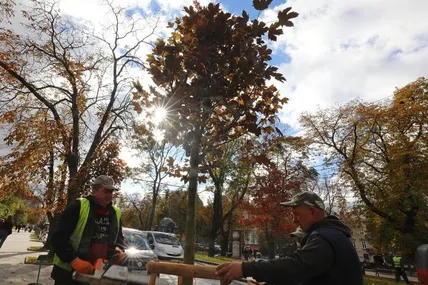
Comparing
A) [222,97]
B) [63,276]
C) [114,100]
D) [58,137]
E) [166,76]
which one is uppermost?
[114,100]

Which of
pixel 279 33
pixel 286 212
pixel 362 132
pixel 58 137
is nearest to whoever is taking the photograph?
pixel 279 33

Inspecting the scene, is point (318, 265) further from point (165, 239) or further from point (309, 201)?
point (165, 239)

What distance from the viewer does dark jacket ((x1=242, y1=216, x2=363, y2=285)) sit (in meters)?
1.78

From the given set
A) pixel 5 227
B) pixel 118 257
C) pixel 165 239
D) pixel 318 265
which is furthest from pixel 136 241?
pixel 318 265

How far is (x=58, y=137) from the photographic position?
13.3 metres

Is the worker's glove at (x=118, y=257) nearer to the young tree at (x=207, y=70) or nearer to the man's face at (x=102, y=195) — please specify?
the man's face at (x=102, y=195)

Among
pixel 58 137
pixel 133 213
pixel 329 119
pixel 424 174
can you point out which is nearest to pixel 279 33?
pixel 58 137

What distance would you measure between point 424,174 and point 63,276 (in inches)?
681

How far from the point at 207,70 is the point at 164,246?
14.9m

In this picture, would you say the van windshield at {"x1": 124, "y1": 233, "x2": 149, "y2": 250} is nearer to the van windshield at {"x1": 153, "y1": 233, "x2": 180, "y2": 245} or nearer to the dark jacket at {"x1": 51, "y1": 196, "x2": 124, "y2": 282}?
the van windshield at {"x1": 153, "y1": 233, "x2": 180, "y2": 245}

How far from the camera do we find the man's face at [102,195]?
10.0 feet

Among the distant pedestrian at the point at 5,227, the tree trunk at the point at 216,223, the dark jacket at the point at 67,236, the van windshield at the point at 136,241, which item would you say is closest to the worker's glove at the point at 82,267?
the dark jacket at the point at 67,236

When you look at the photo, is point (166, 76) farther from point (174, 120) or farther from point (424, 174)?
point (424, 174)

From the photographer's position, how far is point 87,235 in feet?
9.60
